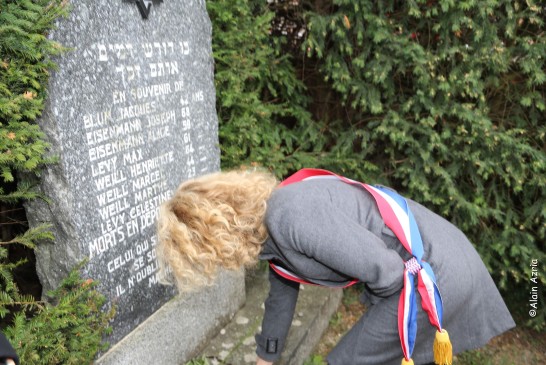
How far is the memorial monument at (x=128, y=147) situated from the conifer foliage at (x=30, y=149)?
0.24 feet

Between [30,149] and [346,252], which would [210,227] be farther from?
[30,149]

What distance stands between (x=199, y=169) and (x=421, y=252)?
1.46 meters

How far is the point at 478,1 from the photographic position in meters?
3.38

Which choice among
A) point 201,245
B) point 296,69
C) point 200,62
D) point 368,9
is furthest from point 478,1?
point 201,245

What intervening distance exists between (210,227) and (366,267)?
56 centimetres

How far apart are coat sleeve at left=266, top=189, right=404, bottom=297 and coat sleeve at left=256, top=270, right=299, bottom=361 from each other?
44 cm

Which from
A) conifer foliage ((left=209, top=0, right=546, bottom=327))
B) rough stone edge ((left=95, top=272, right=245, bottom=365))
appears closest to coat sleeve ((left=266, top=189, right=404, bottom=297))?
rough stone edge ((left=95, top=272, right=245, bottom=365))

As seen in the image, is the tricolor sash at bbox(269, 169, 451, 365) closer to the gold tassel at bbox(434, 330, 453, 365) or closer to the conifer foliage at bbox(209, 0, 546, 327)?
the gold tassel at bbox(434, 330, 453, 365)

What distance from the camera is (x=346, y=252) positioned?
1.83 metres

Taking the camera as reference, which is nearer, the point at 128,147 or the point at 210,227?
the point at 210,227

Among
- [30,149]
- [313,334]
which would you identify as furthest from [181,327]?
[30,149]

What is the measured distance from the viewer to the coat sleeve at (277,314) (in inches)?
92.6

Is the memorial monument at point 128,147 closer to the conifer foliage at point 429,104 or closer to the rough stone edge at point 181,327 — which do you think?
the rough stone edge at point 181,327

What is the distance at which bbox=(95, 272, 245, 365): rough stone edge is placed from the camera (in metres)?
2.52
